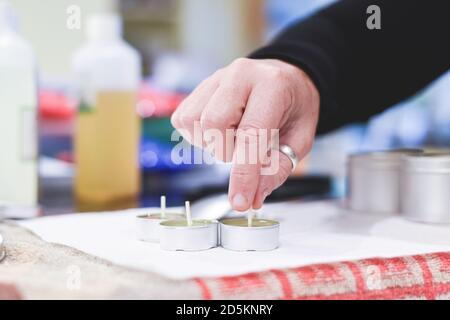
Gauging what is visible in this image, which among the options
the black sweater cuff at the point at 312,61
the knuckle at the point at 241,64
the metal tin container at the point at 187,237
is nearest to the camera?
the metal tin container at the point at 187,237

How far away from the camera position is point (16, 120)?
2.99 ft

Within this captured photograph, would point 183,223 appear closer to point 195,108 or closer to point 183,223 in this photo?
point 183,223

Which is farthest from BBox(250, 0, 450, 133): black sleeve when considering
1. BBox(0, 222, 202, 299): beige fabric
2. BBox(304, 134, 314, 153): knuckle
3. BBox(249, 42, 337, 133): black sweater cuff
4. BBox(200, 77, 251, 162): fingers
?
BBox(0, 222, 202, 299): beige fabric

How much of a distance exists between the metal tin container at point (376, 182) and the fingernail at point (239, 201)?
269 mm

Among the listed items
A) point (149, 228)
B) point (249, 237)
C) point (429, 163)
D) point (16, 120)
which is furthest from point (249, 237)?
point (16, 120)

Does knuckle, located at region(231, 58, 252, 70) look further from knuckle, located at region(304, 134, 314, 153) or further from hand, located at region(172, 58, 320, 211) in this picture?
knuckle, located at region(304, 134, 314, 153)

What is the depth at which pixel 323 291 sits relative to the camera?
458 millimetres

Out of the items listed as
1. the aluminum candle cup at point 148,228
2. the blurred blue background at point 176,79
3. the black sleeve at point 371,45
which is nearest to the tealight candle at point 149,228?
the aluminum candle cup at point 148,228

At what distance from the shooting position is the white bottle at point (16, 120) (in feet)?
2.95

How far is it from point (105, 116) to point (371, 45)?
44 centimetres

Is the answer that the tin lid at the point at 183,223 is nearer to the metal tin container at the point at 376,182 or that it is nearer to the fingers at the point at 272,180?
the fingers at the point at 272,180

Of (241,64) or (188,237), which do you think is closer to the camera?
(188,237)

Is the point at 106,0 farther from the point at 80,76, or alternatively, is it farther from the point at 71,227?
the point at 71,227
